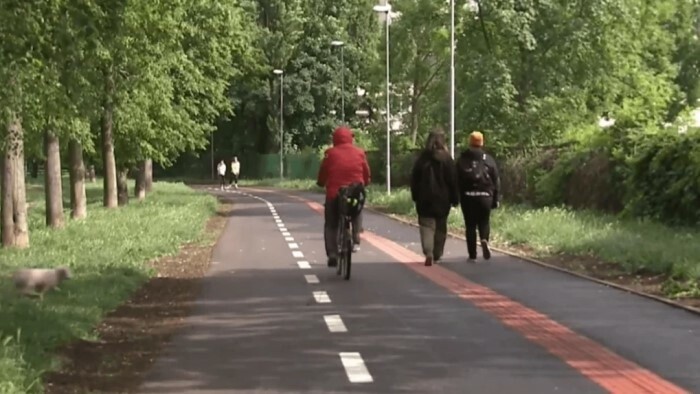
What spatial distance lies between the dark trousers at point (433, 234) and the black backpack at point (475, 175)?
0.81 meters

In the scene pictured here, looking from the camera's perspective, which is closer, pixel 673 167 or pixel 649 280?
pixel 649 280

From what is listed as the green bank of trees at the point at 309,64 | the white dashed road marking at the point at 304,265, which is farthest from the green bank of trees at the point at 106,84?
the green bank of trees at the point at 309,64

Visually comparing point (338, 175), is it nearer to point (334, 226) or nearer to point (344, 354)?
point (334, 226)

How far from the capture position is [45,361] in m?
8.44

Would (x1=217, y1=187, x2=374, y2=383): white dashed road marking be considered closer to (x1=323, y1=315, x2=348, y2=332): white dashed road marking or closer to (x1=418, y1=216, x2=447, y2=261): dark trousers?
(x1=323, y1=315, x2=348, y2=332): white dashed road marking

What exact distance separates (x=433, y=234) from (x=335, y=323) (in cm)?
617

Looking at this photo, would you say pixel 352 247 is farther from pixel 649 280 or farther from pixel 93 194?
pixel 93 194

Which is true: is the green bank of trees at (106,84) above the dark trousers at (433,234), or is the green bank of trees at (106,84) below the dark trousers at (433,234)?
above

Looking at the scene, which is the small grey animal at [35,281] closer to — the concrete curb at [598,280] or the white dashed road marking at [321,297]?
the white dashed road marking at [321,297]

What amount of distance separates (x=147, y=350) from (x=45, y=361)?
1111 mm

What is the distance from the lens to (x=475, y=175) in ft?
54.8

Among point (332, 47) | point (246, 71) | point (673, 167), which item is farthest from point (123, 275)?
point (332, 47)

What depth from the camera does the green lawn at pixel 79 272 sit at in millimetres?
8492

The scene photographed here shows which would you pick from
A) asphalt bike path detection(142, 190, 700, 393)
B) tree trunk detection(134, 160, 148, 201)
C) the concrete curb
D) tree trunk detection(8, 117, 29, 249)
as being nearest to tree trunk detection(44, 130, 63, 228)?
tree trunk detection(8, 117, 29, 249)
